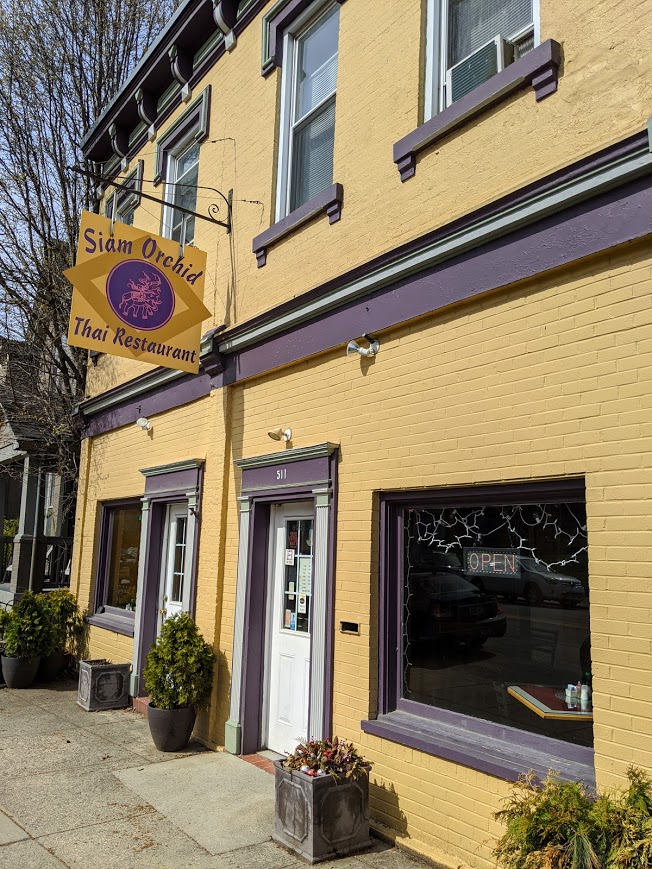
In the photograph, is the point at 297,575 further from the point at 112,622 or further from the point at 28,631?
the point at 28,631

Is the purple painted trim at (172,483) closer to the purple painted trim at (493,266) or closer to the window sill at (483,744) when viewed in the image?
the purple painted trim at (493,266)

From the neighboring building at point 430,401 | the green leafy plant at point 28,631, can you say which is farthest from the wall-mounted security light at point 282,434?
the green leafy plant at point 28,631

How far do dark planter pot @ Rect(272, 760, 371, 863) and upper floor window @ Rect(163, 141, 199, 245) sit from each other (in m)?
6.64

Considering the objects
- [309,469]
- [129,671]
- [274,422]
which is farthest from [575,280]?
[129,671]

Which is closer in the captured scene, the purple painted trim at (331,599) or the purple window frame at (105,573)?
the purple painted trim at (331,599)

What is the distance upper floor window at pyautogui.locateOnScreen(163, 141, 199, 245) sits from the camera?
29.8 ft

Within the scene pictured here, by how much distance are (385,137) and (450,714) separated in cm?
432

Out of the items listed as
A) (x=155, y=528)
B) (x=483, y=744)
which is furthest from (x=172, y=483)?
(x=483, y=744)

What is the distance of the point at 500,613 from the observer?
4.45m

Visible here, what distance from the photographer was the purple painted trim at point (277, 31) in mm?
7039

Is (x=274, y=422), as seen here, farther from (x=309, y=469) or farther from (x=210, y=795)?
(x=210, y=795)

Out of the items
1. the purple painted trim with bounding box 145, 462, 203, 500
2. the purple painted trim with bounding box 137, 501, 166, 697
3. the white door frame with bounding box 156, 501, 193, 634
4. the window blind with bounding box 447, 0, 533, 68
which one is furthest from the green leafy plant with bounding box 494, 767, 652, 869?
the purple painted trim with bounding box 137, 501, 166, 697

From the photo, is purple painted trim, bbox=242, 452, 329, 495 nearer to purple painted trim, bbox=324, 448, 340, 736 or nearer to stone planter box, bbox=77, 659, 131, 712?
purple painted trim, bbox=324, 448, 340, 736

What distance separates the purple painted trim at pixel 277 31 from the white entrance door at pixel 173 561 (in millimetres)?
4926
